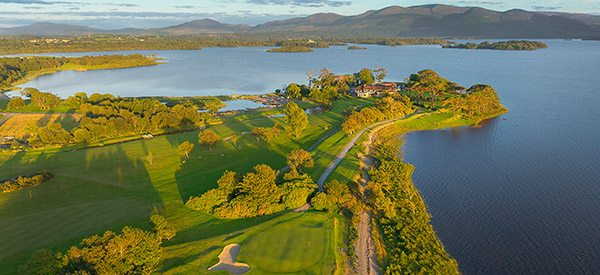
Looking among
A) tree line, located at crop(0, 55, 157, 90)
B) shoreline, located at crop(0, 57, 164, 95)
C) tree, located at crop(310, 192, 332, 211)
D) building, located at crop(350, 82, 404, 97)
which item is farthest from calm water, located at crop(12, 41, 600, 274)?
tree line, located at crop(0, 55, 157, 90)

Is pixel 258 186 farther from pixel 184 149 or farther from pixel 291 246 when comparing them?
pixel 184 149

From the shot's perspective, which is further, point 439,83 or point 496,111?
point 439,83

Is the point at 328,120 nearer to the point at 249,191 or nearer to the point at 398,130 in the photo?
the point at 398,130

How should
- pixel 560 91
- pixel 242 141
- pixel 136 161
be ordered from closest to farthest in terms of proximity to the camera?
1. pixel 136 161
2. pixel 242 141
3. pixel 560 91

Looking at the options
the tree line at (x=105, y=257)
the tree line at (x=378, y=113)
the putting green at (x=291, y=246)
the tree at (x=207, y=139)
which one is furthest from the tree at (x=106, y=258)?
the tree line at (x=378, y=113)

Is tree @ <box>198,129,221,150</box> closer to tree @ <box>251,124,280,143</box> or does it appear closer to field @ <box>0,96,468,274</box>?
field @ <box>0,96,468,274</box>

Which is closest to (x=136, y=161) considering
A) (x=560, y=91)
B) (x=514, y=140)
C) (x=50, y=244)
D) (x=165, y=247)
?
(x=50, y=244)
